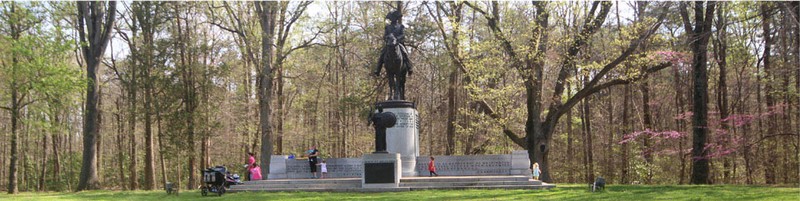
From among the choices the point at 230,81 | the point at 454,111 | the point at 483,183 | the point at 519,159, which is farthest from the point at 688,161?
the point at 230,81

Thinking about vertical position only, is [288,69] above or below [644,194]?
above

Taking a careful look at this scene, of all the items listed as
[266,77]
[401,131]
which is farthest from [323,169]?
[266,77]

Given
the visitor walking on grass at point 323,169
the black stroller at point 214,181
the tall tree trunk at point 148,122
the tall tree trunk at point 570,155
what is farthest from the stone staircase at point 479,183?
the tall tree trunk at point 570,155

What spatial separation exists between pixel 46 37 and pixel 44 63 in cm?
166

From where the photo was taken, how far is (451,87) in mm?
33875

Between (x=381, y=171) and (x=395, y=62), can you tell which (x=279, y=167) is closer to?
(x=395, y=62)

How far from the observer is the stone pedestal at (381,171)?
19516 millimetres

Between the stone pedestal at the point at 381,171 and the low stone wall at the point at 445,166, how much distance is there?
3027 mm

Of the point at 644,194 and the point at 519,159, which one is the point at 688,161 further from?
the point at 644,194

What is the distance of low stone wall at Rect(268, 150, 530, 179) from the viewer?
21.5m

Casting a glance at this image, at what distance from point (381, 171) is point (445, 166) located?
3.75 metres

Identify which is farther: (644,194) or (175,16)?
(175,16)

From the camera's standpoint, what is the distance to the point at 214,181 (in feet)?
63.3

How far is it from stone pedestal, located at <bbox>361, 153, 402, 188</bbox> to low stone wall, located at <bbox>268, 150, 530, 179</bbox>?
9.93ft
